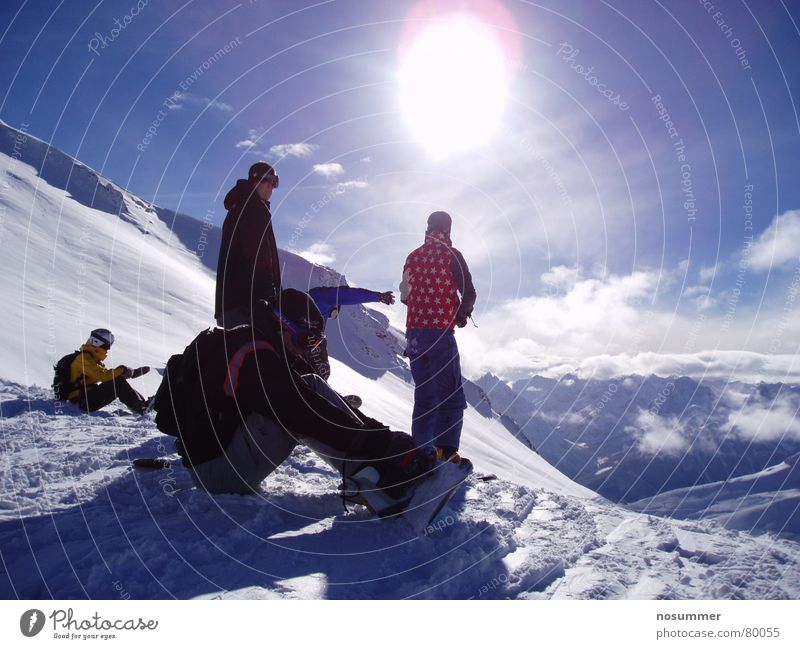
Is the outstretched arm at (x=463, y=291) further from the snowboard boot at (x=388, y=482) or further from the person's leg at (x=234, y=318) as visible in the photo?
the snowboard boot at (x=388, y=482)

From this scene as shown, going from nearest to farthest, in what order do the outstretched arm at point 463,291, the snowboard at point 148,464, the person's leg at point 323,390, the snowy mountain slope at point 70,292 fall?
the person's leg at point 323,390
the snowboard at point 148,464
the outstretched arm at point 463,291
the snowy mountain slope at point 70,292

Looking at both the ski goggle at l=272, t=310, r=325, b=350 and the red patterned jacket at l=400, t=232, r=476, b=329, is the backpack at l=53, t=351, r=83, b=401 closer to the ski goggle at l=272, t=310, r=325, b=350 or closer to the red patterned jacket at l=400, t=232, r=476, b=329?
the ski goggle at l=272, t=310, r=325, b=350

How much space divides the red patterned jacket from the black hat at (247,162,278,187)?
1.97 meters

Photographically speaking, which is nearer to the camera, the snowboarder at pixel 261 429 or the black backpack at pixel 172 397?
the snowboarder at pixel 261 429

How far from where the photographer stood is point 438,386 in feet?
19.7

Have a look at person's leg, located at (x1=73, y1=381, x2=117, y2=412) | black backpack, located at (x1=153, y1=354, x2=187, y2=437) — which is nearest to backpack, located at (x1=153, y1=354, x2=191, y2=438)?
black backpack, located at (x1=153, y1=354, x2=187, y2=437)

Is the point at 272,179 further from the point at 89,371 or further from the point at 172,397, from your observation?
the point at 89,371

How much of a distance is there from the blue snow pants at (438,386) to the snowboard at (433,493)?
263cm

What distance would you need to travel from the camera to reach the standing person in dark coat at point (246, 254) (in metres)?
5.04

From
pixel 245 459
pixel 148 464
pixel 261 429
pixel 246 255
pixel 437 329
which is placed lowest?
pixel 148 464
